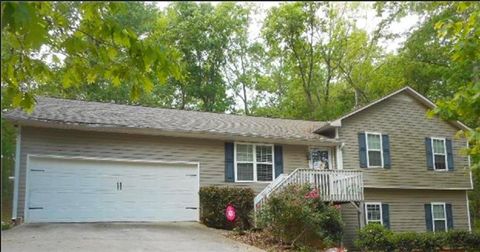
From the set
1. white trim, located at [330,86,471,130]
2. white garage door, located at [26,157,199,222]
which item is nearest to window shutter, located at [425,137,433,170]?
white trim, located at [330,86,471,130]

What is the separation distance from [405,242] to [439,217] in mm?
6432

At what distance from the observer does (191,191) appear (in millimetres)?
18016

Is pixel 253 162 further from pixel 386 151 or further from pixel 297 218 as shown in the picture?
pixel 386 151

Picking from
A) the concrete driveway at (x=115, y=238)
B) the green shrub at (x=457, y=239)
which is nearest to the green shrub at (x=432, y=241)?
the green shrub at (x=457, y=239)

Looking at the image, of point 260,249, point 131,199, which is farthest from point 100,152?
point 260,249

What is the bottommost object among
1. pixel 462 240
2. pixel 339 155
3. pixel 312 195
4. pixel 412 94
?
pixel 462 240

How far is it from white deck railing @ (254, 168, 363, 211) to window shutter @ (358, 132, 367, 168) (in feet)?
7.72

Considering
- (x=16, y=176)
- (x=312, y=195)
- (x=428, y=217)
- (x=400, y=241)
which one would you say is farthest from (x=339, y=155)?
(x=16, y=176)

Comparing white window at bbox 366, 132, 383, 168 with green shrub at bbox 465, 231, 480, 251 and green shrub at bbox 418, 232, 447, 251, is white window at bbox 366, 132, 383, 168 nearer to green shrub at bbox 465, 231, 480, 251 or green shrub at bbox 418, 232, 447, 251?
green shrub at bbox 418, 232, 447, 251

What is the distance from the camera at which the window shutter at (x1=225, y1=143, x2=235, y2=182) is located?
61.2 ft

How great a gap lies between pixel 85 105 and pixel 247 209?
7114 mm

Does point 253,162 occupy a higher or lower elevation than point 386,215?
higher

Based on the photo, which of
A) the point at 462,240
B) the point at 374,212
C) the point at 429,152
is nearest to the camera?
the point at 462,240

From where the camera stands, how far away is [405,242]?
16828mm
